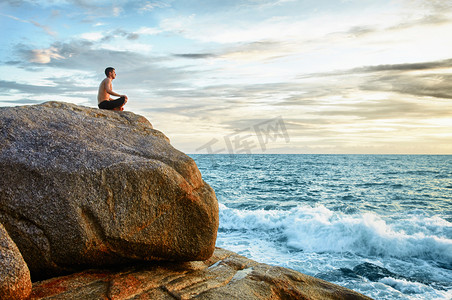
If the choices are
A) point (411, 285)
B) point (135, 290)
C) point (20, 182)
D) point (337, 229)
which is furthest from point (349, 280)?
point (20, 182)

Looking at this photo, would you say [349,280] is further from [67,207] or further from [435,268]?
[67,207]

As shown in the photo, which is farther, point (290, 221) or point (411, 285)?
point (290, 221)

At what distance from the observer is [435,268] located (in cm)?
989

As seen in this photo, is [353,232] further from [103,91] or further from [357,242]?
[103,91]

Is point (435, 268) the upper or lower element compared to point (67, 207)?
lower

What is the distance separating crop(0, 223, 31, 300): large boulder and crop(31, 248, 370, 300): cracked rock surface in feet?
1.05

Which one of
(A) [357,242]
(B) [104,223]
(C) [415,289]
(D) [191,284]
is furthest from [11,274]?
(A) [357,242]

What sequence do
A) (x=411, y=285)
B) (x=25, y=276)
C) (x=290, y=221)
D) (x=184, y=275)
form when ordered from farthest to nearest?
(x=290, y=221), (x=411, y=285), (x=184, y=275), (x=25, y=276)

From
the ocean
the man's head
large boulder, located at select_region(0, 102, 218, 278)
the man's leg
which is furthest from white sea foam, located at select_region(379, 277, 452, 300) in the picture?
the man's head

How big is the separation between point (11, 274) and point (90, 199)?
1.18 meters

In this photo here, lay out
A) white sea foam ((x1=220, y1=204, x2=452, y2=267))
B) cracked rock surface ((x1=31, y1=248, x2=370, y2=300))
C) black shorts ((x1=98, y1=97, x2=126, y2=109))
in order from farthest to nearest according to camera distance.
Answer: white sea foam ((x1=220, y1=204, x2=452, y2=267)) < black shorts ((x1=98, y1=97, x2=126, y2=109)) < cracked rock surface ((x1=31, y1=248, x2=370, y2=300))

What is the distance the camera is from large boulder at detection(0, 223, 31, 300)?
11.7ft

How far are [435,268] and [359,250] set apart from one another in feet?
7.42

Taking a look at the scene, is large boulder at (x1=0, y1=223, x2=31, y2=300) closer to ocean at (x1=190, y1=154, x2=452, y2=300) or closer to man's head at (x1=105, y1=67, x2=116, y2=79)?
man's head at (x1=105, y1=67, x2=116, y2=79)
